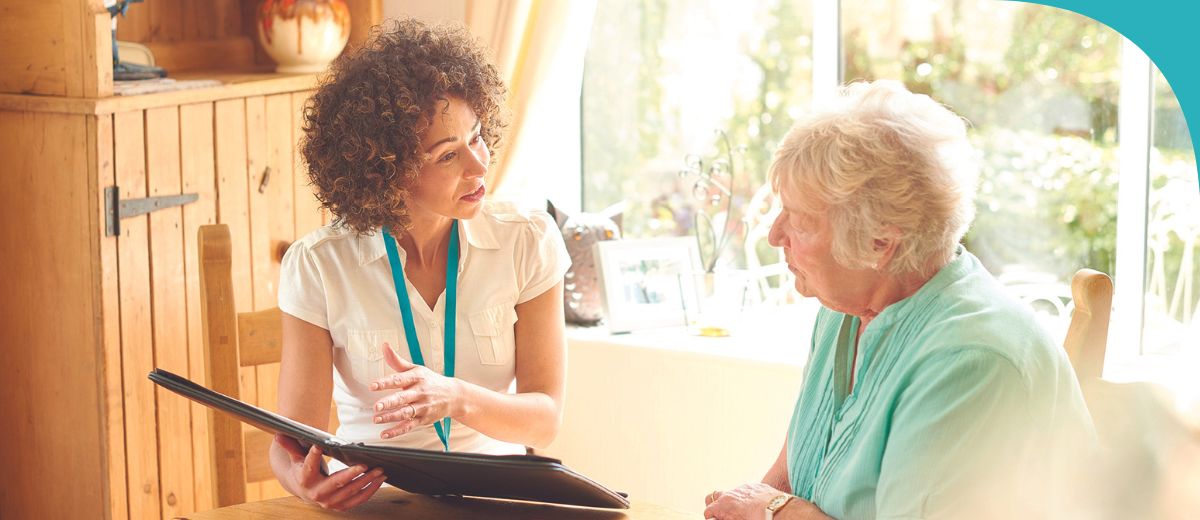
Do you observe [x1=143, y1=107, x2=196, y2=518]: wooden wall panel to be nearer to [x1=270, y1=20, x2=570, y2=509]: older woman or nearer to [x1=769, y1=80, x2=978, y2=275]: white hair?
[x1=270, y1=20, x2=570, y2=509]: older woman

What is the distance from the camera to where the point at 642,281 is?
3.00 metres

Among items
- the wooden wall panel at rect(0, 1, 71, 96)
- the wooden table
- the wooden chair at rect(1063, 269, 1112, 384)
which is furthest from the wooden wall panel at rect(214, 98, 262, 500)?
the wooden chair at rect(1063, 269, 1112, 384)

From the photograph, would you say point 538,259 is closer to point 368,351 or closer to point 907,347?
point 368,351

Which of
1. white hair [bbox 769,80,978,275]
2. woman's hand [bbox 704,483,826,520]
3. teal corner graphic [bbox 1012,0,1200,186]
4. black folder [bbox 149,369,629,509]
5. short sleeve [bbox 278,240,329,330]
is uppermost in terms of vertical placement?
teal corner graphic [bbox 1012,0,1200,186]

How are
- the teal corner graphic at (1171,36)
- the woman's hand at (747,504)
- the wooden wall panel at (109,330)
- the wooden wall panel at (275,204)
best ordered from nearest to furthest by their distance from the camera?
1. the teal corner graphic at (1171,36)
2. the woman's hand at (747,504)
3. the wooden wall panel at (109,330)
4. the wooden wall panel at (275,204)

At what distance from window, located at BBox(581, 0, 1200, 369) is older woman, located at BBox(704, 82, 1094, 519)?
115 cm

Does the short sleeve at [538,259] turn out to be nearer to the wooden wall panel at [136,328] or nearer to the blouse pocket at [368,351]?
the blouse pocket at [368,351]

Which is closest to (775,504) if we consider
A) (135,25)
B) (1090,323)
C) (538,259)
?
(1090,323)

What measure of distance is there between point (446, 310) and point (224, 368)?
0.38 metres

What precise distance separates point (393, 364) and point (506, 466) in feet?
1.02

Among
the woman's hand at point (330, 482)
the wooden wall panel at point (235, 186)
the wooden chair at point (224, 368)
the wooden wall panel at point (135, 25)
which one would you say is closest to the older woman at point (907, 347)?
the woman's hand at point (330, 482)

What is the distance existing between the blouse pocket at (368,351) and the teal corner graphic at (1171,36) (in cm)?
131

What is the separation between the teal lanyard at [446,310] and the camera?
194cm

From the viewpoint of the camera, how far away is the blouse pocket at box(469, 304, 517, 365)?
1.97 meters
